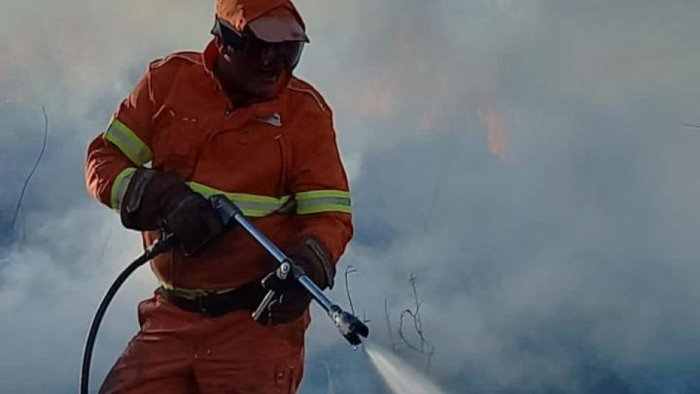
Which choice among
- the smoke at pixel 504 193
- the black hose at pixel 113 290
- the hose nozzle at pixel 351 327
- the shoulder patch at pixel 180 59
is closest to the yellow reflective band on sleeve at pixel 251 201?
the black hose at pixel 113 290

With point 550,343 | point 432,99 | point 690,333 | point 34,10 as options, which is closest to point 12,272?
point 34,10

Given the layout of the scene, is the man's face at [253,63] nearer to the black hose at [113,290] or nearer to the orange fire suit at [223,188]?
the orange fire suit at [223,188]

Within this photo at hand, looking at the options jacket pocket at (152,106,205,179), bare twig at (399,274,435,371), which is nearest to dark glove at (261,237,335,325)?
jacket pocket at (152,106,205,179)

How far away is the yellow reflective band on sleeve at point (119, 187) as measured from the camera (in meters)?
2.17

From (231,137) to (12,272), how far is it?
2.14m

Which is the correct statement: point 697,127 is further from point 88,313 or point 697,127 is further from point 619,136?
point 88,313

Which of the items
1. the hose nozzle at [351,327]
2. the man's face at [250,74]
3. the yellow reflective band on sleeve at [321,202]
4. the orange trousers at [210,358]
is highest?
the man's face at [250,74]

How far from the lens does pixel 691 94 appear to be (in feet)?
13.1

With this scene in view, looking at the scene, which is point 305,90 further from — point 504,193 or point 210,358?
point 504,193

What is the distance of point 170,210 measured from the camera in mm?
2133

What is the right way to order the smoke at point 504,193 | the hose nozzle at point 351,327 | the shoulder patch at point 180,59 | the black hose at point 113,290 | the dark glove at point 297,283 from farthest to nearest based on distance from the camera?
the smoke at point 504,193, the shoulder patch at point 180,59, the black hose at point 113,290, the dark glove at point 297,283, the hose nozzle at point 351,327

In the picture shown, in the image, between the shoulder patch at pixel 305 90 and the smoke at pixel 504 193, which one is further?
the smoke at pixel 504 193

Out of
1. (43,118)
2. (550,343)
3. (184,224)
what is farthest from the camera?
(43,118)

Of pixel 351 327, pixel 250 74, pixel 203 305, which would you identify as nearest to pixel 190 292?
pixel 203 305
